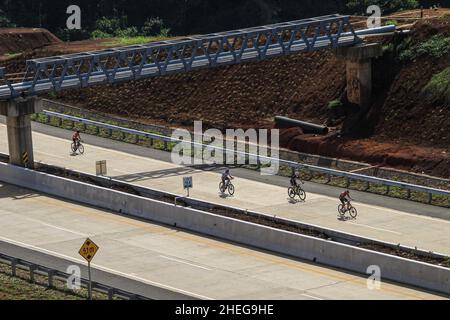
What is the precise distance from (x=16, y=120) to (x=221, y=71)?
19.4 metres

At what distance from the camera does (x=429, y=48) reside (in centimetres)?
6688

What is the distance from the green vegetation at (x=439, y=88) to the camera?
A: 63.4m

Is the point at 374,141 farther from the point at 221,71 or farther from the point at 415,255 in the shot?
the point at 415,255

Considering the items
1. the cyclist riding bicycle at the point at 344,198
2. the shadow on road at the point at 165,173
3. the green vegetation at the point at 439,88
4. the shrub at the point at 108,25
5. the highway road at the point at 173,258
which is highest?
the green vegetation at the point at 439,88

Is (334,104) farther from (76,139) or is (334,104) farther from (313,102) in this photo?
(76,139)

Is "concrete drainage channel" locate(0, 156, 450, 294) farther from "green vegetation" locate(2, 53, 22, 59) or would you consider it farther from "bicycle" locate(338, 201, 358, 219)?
"green vegetation" locate(2, 53, 22, 59)

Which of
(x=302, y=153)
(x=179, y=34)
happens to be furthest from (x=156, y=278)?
(x=179, y=34)

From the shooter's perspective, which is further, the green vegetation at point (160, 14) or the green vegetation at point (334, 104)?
the green vegetation at point (160, 14)

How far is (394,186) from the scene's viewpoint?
54688mm

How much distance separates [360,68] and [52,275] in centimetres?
2914

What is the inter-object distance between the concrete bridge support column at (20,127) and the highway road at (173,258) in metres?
3.80

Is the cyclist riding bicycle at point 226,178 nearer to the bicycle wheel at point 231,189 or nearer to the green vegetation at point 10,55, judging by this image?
the bicycle wheel at point 231,189

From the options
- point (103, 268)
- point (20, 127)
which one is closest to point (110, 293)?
point (103, 268)

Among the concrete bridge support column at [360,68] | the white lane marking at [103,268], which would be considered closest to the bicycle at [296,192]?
the white lane marking at [103,268]
